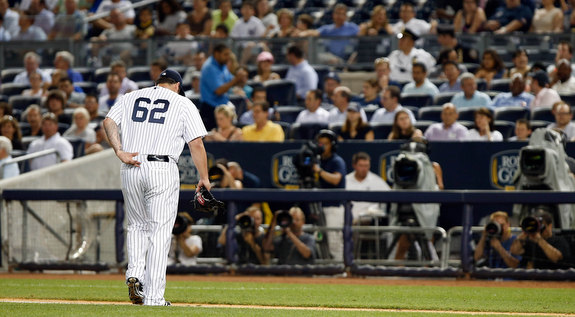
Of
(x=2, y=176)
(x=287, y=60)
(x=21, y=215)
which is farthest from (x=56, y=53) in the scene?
(x=21, y=215)

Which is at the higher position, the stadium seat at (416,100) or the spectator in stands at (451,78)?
the spectator in stands at (451,78)

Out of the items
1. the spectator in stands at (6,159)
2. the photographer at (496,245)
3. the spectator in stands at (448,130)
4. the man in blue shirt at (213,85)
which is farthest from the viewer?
the man in blue shirt at (213,85)

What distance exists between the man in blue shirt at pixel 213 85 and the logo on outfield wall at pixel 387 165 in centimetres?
257

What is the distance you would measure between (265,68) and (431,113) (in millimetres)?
2959

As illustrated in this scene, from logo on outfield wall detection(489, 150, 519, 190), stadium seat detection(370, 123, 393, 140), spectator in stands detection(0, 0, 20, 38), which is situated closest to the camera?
logo on outfield wall detection(489, 150, 519, 190)

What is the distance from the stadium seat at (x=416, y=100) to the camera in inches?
567

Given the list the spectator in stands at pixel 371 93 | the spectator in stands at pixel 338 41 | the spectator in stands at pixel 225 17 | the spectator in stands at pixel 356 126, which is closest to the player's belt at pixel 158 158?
the spectator in stands at pixel 356 126

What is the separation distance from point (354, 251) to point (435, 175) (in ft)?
4.79

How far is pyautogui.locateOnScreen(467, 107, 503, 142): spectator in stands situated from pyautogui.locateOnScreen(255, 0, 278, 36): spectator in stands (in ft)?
19.2

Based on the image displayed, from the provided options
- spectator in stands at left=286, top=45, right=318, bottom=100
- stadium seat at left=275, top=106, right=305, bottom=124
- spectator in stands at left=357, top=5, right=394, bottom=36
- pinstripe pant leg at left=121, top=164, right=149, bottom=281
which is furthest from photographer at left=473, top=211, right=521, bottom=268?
spectator in stands at left=357, top=5, right=394, bottom=36

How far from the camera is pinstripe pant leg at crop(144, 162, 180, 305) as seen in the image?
7488 millimetres

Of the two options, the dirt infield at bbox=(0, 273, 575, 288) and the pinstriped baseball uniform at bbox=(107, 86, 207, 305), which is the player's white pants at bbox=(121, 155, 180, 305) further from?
the dirt infield at bbox=(0, 273, 575, 288)

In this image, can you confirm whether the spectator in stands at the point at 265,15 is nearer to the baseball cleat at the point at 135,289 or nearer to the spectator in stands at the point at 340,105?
the spectator in stands at the point at 340,105

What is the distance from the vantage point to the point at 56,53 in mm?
17984
